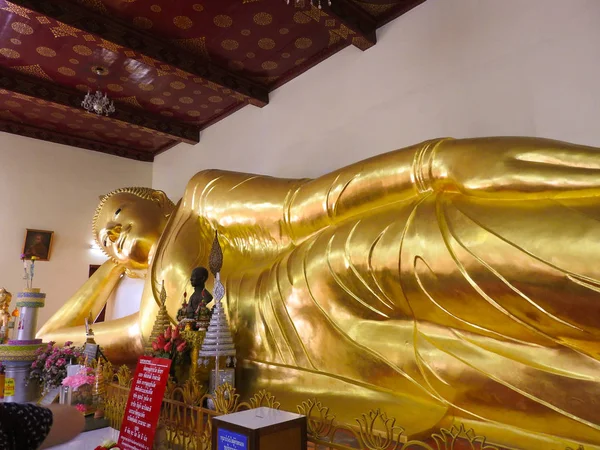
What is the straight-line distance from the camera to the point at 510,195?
1.71 metres

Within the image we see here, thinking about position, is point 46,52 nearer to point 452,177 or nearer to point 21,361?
point 21,361

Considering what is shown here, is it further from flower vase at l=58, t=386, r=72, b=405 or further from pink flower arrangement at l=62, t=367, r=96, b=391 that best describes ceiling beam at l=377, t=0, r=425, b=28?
flower vase at l=58, t=386, r=72, b=405

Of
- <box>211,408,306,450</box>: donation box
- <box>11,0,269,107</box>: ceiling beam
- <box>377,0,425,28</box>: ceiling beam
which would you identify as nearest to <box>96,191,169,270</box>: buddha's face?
<box>11,0,269,107</box>: ceiling beam

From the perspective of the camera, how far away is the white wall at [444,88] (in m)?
2.30

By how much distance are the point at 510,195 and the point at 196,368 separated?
1.55 m

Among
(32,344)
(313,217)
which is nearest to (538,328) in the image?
(313,217)

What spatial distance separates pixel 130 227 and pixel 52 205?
5.70ft

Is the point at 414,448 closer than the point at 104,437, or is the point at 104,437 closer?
the point at 414,448

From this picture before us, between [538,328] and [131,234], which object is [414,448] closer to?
[538,328]

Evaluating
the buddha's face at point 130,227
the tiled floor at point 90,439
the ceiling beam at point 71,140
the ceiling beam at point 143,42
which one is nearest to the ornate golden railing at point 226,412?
the tiled floor at point 90,439

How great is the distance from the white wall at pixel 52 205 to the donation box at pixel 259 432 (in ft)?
13.9

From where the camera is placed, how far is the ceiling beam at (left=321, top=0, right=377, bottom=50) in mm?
2924

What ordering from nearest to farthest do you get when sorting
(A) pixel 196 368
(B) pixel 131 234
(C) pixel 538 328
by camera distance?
(C) pixel 538 328, (A) pixel 196 368, (B) pixel 131 234

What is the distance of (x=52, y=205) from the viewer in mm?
5000
